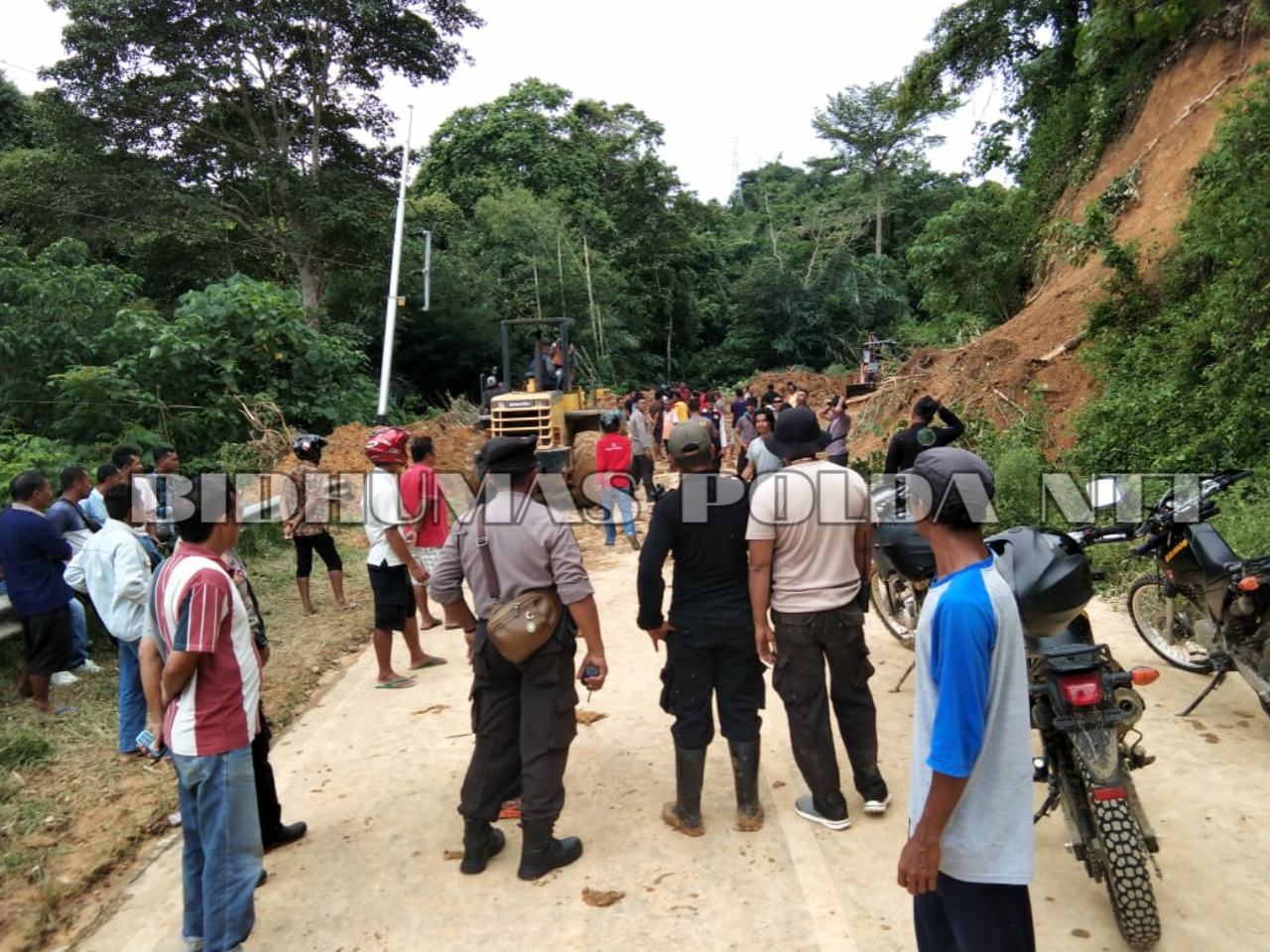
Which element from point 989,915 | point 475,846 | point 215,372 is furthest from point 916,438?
point 215,372

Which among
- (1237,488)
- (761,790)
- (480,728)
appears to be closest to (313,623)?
(480,728)

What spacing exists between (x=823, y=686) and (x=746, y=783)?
54 cm

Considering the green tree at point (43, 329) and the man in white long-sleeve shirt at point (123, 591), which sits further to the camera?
the green tree at point (43, 329)

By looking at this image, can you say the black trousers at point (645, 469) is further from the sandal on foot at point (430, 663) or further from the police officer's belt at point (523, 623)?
the police officer's belt at point (523, 623)

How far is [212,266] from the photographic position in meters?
22.1

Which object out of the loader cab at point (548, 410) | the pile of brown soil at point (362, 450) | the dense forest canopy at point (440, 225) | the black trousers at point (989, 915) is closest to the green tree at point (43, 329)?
the dense forest canopy at point (440, 225)

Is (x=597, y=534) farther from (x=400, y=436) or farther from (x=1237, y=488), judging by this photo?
(x=1237, y=488)

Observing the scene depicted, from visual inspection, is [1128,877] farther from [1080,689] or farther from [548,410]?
[548,410]

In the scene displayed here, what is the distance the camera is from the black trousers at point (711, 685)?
11.6 feet

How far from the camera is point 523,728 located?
3395mm

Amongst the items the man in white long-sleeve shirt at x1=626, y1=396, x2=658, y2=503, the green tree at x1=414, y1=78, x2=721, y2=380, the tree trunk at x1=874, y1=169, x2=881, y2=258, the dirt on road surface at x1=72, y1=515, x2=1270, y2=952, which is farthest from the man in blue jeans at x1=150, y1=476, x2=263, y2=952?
the tree trunk at x1=874, y1=169, x2=881, y2=258

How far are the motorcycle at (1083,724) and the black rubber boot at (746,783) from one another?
3.68 feet

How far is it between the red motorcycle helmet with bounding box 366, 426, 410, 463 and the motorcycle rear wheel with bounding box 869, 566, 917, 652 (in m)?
3.28

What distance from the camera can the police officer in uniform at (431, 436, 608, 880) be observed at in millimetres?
3330
